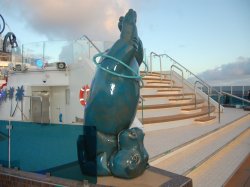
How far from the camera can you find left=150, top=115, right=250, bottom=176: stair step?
392 cm

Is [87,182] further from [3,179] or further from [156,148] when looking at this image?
[156,148]

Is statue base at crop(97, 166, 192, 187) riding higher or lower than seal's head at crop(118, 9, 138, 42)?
lower

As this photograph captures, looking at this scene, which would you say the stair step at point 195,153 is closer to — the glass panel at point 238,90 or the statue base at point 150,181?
the statue base at point 150,181

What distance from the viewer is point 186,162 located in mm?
4145

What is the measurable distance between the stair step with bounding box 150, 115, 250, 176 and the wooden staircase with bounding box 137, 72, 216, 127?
3.87 feet

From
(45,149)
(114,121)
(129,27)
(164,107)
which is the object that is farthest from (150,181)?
(164,107)

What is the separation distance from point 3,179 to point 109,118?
150cm

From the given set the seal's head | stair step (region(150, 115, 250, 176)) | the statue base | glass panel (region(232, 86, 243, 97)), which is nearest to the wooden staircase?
stair step (region(150, 115, 250, 176))

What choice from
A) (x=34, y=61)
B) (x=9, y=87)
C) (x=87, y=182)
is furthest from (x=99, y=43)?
(x=87, y=182)

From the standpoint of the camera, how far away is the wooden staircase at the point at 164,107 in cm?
667

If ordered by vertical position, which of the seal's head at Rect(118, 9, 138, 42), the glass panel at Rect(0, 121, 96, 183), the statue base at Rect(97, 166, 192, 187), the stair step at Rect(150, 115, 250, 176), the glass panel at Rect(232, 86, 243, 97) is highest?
the seal's head at Rect(118, 9, 138, 42)

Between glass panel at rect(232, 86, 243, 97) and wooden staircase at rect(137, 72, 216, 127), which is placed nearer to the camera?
wooden staircase at rect(137, 72, 216, 127)

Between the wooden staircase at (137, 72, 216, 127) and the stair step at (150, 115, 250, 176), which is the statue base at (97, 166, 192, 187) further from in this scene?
the wooden staircase at (137, 72, 216, 127)

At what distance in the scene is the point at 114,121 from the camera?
278 cm
